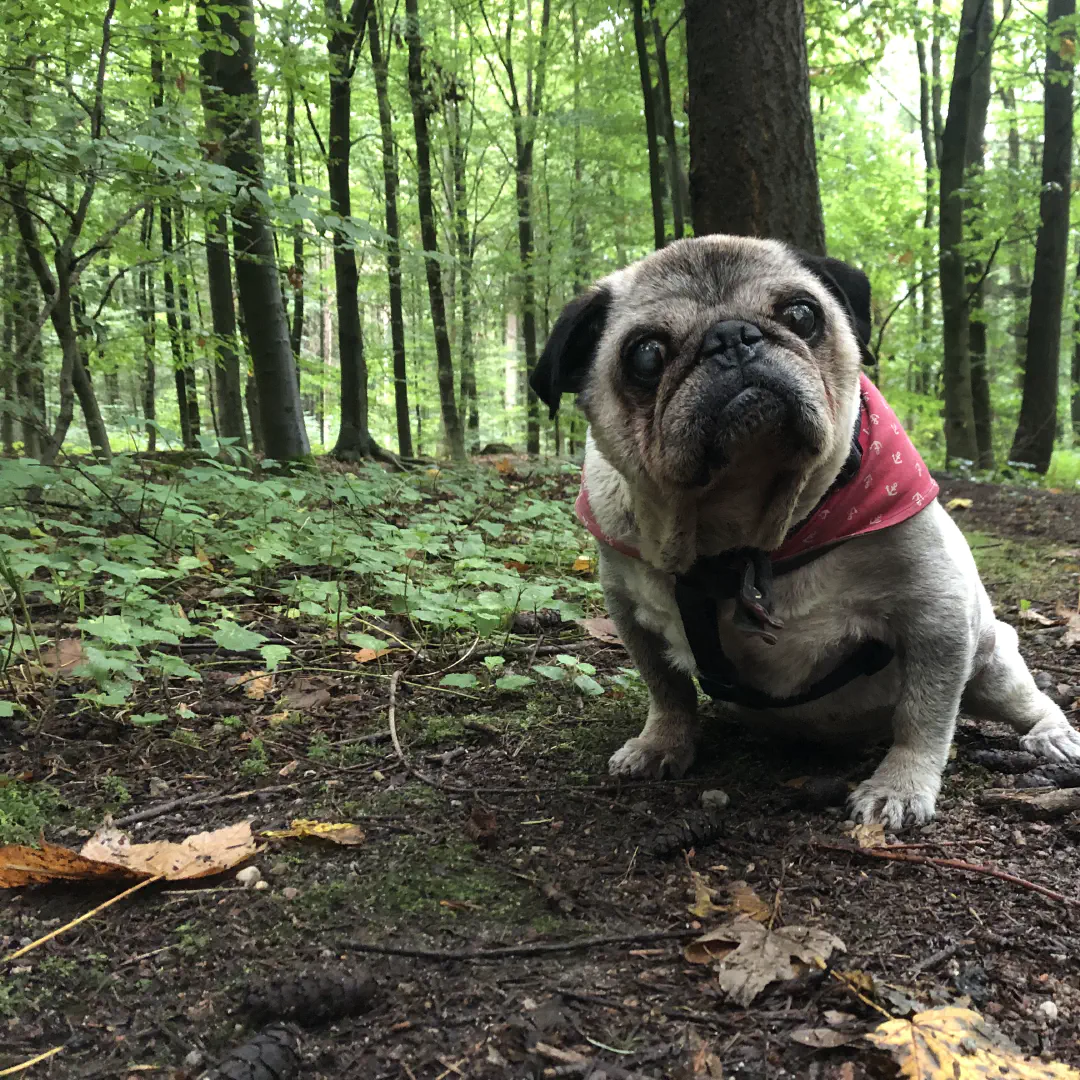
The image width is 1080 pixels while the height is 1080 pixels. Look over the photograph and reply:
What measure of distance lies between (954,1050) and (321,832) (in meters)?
1.70

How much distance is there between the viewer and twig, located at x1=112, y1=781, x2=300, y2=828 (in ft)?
8.31

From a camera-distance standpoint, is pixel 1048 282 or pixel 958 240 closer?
pixel 958 240

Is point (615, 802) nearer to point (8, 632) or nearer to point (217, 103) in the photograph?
point (8, 632)

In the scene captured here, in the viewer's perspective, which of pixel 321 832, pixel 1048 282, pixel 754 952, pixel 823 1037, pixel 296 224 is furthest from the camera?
pixel 1048 282

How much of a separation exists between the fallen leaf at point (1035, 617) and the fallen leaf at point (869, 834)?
3023 mm

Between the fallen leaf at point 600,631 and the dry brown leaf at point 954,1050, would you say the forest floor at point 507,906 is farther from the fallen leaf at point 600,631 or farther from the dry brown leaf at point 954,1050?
the fallen leaf at point 600,631

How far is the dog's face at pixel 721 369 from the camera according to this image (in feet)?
7.57

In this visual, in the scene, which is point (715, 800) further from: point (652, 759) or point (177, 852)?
point (177, 852)

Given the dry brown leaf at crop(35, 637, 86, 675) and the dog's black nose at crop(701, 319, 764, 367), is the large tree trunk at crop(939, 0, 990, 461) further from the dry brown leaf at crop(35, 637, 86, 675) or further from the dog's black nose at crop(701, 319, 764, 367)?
the dry brown leaf at crop(35, 637, 86, 675)

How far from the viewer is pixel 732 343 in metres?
2.36

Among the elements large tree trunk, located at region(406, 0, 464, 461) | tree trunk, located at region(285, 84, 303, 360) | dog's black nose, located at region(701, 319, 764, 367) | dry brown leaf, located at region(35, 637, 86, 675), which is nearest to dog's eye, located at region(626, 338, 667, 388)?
dog's black nose, located at region(701, 319, 764, 367)

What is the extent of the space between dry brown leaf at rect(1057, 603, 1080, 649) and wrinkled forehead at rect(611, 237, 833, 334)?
2.85 meters

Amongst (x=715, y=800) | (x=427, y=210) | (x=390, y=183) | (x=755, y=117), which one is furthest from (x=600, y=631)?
(x=390, y=183)

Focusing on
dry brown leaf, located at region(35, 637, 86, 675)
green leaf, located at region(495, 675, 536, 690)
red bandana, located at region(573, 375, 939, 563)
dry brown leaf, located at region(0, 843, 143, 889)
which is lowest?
dry brown leaf, located at region(0, 843, 143, 889)
